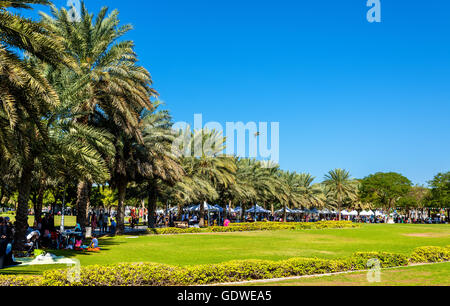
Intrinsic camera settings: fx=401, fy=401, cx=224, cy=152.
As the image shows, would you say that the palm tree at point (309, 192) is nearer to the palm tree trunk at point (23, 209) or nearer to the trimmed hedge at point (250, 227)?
the trimmed hedge at point (250, 227)

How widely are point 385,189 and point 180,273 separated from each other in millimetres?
87951

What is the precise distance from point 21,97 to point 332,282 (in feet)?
33.2

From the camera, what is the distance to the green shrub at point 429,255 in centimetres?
1523

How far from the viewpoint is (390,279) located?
36.1ft

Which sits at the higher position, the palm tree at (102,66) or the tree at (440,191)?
the palm tree at (102,66)

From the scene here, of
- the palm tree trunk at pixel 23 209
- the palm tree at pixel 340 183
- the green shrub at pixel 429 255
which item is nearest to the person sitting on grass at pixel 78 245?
the palm tree trunk at pixel 23 209

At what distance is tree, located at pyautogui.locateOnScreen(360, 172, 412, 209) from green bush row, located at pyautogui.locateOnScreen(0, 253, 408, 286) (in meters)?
83.5

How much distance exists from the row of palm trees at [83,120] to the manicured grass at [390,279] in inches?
336

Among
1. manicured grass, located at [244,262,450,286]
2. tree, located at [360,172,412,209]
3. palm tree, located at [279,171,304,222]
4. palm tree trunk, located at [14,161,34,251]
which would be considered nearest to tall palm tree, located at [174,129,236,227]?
palm tree, located at [279,171,304,222]

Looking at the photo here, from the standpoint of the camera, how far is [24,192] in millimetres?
17500

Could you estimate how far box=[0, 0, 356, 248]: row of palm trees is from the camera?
11445 mm
